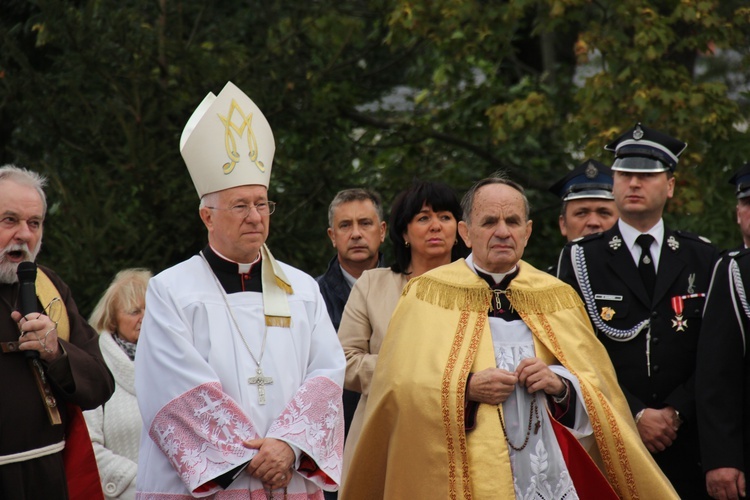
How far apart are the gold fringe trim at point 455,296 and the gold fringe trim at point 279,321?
0.65m

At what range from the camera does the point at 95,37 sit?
9555 millimetres

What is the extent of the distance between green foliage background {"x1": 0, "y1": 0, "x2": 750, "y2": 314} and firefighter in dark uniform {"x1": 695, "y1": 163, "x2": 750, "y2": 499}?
420 cm

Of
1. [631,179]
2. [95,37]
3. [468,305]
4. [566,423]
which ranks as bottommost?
[566,423]

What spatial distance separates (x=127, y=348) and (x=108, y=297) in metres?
0.32

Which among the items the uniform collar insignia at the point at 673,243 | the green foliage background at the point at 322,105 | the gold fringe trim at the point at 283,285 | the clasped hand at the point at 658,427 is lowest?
the clasped hand at the point at 658,427

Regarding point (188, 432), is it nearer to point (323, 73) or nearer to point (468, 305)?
point (468, 305)

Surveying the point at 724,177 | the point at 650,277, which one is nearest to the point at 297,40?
the point at 724,177

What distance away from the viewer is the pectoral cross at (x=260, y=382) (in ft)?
16.8

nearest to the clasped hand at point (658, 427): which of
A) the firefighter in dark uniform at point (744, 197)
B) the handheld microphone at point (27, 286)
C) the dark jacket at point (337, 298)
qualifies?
the firefighter in dark uniform at point (744, 197)

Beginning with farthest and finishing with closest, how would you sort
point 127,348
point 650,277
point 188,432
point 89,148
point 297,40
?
point 297,40
point 89,148
point 127,348
point 650,277
point 188,432

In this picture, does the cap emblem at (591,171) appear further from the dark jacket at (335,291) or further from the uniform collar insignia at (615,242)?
the dark jacket at (335,291)

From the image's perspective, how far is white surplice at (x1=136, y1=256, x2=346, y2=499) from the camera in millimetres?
4961

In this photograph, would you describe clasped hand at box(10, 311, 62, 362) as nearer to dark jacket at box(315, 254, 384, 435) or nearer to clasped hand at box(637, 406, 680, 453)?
dark jacket at box(315, 254, 384, 435)

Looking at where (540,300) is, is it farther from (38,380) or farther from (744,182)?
(38,380)
